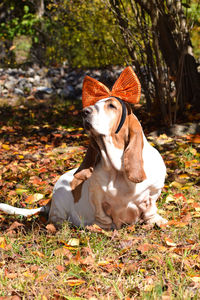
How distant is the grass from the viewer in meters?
2.05

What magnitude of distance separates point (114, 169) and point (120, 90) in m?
0.53

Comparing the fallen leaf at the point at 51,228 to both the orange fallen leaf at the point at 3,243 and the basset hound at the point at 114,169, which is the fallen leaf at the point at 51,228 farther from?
the orange fallen leaf at the point at 3,243

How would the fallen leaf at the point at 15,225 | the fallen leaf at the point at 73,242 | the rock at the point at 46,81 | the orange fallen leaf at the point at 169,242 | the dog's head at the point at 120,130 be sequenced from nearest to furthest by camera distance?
the dog's head at the point at 120,130
the orange fallen leaf at the point at 169,242
the fallen leaf at the point at 73,242
the fallen leaf at the point at 15,225
the rock at the point at 46,81

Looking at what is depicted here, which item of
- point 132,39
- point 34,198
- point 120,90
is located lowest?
point 34,198

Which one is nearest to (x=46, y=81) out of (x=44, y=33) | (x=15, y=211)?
(x=44, y=33)

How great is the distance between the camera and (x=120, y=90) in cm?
240

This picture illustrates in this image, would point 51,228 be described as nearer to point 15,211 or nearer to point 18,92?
point 15,211

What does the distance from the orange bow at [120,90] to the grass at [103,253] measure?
93 cm

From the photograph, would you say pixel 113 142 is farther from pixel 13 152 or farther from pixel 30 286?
pixel 13 152

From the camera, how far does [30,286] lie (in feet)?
6.97

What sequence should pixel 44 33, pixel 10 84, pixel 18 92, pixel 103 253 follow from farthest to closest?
pixel 44 33 < pixel 10 84 < pixel 18 92 < pixel 103 253

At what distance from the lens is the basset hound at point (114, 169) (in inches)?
87.8

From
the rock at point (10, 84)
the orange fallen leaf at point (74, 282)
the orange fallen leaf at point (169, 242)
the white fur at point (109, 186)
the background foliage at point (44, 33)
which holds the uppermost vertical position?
the background foliage at point (44, 33)

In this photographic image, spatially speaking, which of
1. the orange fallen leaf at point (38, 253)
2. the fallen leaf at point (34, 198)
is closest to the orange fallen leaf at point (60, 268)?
the orange fallen leaf at point (38, 253)
